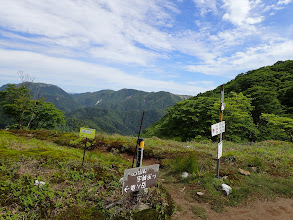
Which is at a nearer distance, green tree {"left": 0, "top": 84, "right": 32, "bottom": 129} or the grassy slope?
the grassy slope

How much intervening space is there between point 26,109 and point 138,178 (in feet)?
109

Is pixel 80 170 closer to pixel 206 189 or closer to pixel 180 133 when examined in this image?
pixel 206 189

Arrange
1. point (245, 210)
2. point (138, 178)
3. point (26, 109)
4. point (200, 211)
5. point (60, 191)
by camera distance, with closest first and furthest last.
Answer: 1. point (138, 178)
2. point (60, 191)
3. point (200, 211)
4. point (245, 210)
5. point (26, 109)

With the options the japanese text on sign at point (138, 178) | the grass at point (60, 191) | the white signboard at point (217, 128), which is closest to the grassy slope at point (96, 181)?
the grass at point (60, 191)

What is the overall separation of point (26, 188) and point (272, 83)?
174ft

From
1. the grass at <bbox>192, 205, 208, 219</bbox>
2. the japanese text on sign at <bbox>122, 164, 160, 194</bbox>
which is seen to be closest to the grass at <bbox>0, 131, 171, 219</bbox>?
the japanese text on sign at <bbox>122, 164, 160, 194</bbox>

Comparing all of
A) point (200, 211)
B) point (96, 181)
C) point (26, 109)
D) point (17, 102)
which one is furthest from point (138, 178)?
point (26, 109)

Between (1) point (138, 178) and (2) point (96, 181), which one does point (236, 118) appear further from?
(1) point (138, 178)

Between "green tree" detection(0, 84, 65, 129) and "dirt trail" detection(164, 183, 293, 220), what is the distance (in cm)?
3146

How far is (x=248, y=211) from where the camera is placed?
5.38 metres

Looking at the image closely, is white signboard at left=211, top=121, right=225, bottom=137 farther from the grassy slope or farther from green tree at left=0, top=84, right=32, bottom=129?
green tree at left=0, top=84, right=32, bottom=129

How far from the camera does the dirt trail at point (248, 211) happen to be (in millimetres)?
5074

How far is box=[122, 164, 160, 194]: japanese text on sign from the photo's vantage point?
13.1 feet

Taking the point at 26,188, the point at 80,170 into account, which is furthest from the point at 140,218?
the point at 26,188
